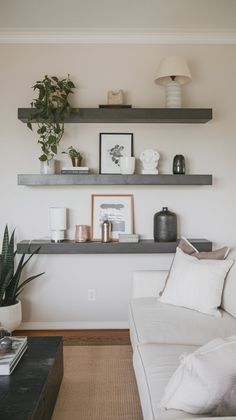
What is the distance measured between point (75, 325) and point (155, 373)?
1.88 m

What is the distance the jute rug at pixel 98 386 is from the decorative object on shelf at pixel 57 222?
0.92 m

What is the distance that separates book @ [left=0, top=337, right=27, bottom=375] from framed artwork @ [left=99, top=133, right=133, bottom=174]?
5.65 feet

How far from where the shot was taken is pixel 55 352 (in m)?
2.10

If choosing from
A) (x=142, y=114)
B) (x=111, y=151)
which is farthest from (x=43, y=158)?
(x=142, y=114)

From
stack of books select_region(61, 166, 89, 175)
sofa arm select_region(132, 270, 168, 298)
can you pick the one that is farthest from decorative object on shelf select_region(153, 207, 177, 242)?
stack of books select_region(61, 166, 89, 175)

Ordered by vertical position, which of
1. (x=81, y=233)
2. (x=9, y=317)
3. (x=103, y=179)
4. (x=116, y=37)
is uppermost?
(x=116, y=37)

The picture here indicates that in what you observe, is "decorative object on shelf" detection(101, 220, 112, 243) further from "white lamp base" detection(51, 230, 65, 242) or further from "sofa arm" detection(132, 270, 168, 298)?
"sofa arm" detection(132, 270, 168, 298)

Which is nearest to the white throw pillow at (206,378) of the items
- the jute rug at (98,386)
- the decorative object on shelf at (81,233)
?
the jute rug at (98,386)

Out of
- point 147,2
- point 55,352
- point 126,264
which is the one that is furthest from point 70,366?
point 147,2

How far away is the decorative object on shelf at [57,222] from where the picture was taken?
324 centimetres

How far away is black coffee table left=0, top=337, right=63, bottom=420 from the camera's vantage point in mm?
1525

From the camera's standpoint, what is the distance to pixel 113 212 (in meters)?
3.38

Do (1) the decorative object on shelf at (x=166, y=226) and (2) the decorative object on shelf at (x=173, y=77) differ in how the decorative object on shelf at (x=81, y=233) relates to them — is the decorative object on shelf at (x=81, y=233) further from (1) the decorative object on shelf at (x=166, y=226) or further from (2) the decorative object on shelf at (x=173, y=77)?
(2) the decorative object on shelf at (x=173, y=77)

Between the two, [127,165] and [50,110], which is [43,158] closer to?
[50,110]
